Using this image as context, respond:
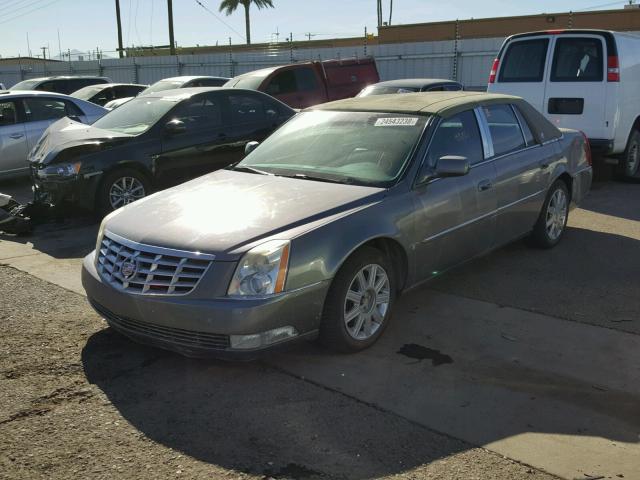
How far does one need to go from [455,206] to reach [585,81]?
5.36m

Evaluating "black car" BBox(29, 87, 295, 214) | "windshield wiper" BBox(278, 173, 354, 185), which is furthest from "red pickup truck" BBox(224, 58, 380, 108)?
"windshield wiper" BBox(278, 173, 354, 185)

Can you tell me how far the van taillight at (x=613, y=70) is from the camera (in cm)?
889

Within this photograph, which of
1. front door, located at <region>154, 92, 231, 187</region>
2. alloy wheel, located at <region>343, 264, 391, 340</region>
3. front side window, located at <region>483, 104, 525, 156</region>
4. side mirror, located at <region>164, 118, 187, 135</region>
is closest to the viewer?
alloy wheel, located at <region>343, 264, 391, 340</region>

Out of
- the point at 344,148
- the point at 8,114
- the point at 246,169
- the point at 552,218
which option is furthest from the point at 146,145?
the point at 552,218

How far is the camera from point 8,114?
34.1 ft

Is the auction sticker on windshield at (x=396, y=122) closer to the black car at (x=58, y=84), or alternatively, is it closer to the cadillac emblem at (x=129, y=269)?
the cadillac emblem at (x=129, y=269)

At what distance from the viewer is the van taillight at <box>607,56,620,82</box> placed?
8.89 m

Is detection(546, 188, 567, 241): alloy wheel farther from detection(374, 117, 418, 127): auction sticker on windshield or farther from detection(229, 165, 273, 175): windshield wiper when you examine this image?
detection(229, 165, 273, 175): windshield wiper

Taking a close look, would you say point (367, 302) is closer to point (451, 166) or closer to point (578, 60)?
point (451, 166)

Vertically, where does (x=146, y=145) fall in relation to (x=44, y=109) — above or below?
below

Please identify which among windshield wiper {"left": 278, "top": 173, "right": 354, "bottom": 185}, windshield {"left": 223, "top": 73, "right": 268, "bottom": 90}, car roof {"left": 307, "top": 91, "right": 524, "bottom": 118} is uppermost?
windshield {"left": 223, "top": 73, "right": 268, "bottom": 90}

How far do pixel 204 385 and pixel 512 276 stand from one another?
3.08 metres

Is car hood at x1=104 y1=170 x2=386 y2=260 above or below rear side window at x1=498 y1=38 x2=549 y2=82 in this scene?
below

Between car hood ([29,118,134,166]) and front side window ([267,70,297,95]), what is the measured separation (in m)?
5.17
